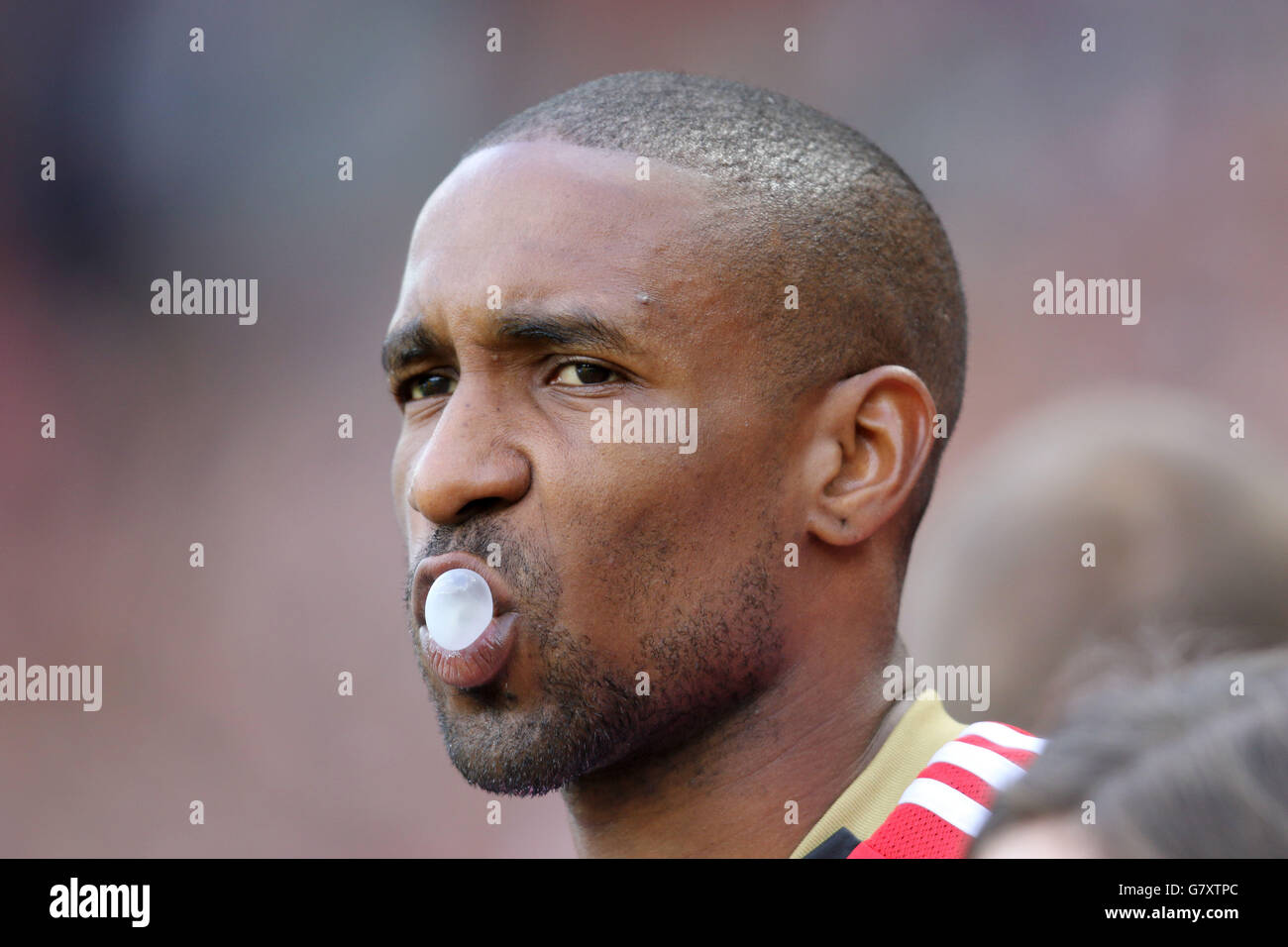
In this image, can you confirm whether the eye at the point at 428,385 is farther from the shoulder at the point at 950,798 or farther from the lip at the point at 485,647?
the shoulder at the point at 950,798

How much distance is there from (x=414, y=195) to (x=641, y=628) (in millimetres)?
7512

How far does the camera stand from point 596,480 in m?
2.90

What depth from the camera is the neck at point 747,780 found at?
3.00 meters

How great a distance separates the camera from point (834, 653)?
309 cm

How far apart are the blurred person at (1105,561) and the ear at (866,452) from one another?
1.04m

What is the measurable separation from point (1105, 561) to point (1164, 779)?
Result: 10.8 feet

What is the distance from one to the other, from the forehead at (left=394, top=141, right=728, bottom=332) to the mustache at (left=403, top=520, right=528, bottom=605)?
1.53 ft

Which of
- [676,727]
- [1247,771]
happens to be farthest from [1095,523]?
[1247,771]

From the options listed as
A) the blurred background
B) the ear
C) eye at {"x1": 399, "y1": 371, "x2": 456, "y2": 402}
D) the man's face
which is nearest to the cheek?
the man's face

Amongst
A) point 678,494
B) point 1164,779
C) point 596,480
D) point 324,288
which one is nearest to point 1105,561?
point 678,494

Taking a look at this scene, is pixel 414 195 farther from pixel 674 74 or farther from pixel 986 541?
pixel 674 74

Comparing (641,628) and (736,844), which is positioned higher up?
(641,628)

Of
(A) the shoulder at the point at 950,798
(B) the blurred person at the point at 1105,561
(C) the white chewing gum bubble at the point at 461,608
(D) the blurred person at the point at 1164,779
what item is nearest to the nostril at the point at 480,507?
(C) the white chewing gum bubble at the point at 461,608

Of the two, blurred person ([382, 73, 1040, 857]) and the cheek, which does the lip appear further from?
the cheek
